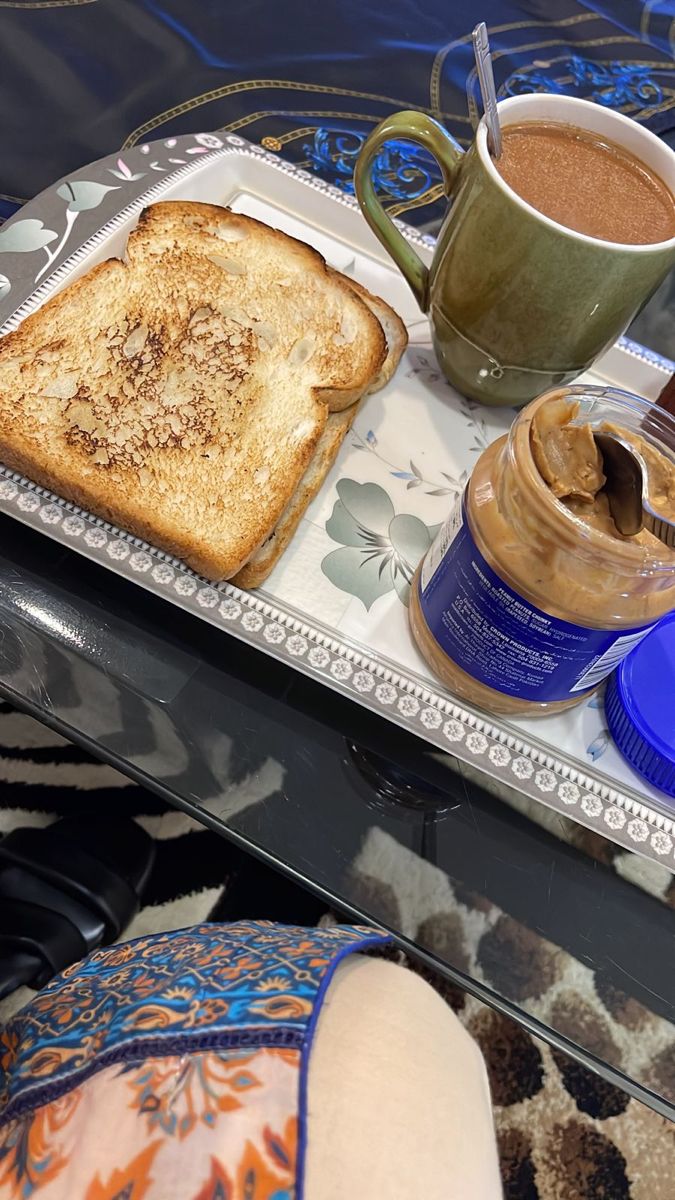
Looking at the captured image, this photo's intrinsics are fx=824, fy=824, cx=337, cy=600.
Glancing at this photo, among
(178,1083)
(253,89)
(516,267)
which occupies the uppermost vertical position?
(516,267)

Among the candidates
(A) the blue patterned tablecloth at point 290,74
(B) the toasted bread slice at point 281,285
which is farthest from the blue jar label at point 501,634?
(A) the blue patterned tablecloth at point 290,74

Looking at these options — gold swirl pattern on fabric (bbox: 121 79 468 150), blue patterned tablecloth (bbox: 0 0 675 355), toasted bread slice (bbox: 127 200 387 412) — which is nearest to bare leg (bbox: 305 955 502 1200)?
toasted bread slice (bbox: 127 200 387 412)

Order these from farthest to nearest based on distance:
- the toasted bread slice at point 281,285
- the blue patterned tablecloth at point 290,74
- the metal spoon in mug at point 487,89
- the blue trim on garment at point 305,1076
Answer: the blue patterned tablecloth at point 290,74 < the toasted bread slice at point 281,285 < the metal spoon in mug at point 487,89 < the blue trim on garment at point 305,1076

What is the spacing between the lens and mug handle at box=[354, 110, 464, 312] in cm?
70

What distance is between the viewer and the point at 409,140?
725mm

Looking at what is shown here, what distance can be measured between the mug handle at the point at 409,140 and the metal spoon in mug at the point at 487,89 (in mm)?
33

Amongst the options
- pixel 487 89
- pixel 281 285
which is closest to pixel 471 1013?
pixel 281 285

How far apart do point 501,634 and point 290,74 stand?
983mm

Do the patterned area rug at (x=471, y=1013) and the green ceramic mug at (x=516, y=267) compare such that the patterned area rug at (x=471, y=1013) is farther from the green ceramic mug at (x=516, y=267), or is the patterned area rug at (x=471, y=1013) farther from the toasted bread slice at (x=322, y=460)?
the green ceramic mug at (x=516, y=267)

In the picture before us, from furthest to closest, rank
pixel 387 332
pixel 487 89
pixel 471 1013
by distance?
pixel 471 1013 → pixel 387 332 → pixel 487 89

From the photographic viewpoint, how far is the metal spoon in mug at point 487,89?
65 centimetres

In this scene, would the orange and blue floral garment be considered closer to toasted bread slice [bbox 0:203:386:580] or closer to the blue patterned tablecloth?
toasted bread slice [bbox 0:203:386:580]

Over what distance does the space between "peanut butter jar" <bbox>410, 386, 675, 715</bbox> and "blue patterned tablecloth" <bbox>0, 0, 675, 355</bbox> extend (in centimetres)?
51

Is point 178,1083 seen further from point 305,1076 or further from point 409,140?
point 409,140
